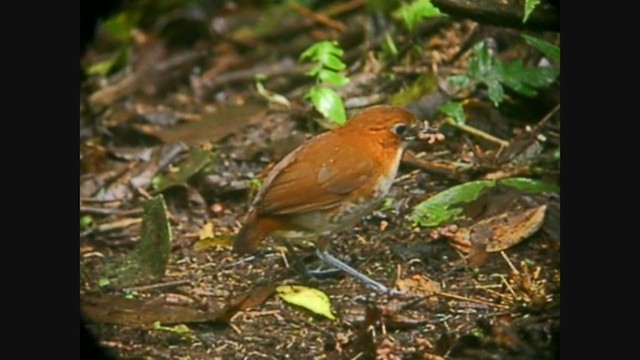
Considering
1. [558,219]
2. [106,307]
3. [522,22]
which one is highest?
[522,22]

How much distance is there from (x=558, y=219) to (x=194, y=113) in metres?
1.05

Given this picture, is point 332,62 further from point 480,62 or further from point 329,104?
point 480,62

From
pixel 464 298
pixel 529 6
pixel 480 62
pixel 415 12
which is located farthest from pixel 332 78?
pixel 464 298

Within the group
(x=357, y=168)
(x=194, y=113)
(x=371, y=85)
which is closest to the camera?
(x=357, y=168)

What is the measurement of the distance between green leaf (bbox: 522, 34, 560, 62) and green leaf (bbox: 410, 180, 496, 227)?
0.37 meters

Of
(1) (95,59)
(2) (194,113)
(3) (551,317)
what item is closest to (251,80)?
(2) (194,113)

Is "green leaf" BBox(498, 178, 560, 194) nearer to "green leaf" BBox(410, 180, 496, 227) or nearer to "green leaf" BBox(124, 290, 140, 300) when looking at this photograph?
"green leaf" BBox(410, 180, 496, 227)

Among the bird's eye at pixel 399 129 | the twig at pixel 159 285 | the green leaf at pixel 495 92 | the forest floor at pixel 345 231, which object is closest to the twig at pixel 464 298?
the forest floor at pixel 345 231

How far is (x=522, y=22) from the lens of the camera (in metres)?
4.09

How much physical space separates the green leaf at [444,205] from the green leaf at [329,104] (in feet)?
0.96

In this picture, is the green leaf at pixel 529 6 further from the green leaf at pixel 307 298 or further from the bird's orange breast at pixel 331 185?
the green leaf at pixel 307 298

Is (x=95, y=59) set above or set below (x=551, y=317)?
above

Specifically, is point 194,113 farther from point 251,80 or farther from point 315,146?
point 315,146

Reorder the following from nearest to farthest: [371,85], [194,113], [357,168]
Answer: [357,168] < [371,85] < [194,113]
